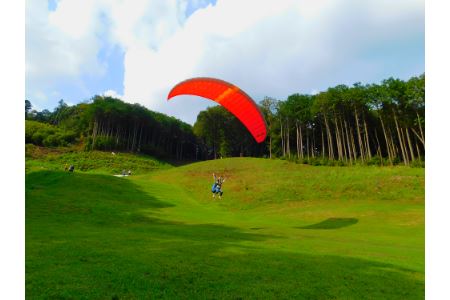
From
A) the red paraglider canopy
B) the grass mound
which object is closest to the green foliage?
the grass mound

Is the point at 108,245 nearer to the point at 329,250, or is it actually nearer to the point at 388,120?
the point at 329,250

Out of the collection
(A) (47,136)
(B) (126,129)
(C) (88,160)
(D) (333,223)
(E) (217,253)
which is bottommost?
(D) (333,223)

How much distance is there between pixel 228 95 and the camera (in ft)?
66.6

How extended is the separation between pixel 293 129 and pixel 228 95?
66544 millimetres

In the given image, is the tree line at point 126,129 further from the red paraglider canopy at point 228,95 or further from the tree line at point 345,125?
the red paraglider canopy at point 228,95

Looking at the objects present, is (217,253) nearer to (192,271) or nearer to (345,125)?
(192,271)

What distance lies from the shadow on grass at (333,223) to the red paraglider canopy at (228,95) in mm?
6434

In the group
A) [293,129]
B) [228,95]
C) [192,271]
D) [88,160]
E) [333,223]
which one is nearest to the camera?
[192,271]

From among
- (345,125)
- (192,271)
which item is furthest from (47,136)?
(192,271)

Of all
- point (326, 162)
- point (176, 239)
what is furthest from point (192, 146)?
point (176, 239)

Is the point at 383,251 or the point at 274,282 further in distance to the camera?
the point at 383,251

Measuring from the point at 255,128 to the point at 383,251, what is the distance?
10230mm
